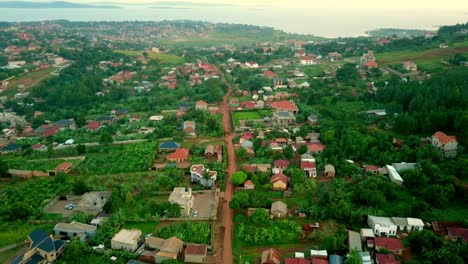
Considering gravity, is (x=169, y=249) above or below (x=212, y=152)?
below

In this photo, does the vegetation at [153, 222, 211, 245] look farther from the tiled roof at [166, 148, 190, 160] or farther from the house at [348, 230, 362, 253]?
the tiled roof at [166, 148, 190, 160]

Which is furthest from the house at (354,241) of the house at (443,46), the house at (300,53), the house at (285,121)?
the house at (300,53)

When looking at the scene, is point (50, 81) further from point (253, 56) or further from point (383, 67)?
point (383, 67)

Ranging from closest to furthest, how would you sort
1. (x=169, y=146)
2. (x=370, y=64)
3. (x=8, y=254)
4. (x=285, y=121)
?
(x=8, y=254), (x=169, y=146), (x=285, y=121), (x=370, y=64)

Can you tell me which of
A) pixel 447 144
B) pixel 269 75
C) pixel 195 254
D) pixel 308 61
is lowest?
pixel 195 254

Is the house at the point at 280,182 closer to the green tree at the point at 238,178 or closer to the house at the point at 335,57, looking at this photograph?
the green tree at the point at 238,178

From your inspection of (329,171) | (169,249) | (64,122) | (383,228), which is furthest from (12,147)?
(383,228)

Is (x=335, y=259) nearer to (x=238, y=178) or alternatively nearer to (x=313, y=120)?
(x=238, y=178)
